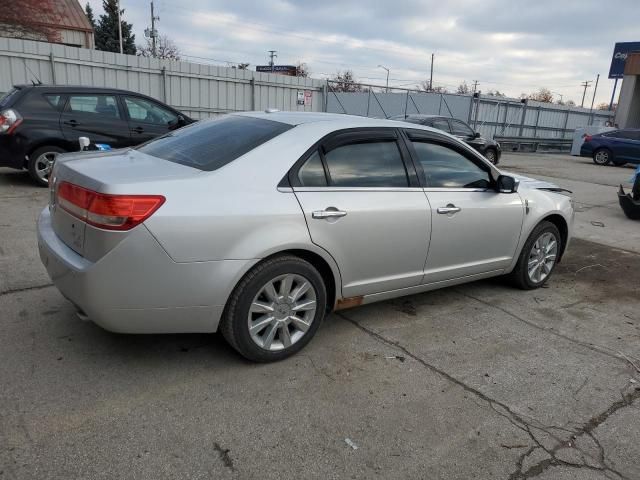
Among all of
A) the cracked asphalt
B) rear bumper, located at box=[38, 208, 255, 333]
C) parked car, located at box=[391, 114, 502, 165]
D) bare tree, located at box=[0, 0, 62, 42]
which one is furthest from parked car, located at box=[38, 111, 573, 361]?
bare tree, located at box=[0, 0, 62, 42]

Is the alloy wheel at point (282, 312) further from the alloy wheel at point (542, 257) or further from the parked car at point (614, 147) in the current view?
the parked car at point (614, 147)

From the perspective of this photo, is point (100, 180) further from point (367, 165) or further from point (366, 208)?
point (367, 165)

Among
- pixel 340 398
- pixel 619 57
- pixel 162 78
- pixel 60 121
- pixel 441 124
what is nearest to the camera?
pixel 340 398

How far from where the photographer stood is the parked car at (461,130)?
15.5 meters

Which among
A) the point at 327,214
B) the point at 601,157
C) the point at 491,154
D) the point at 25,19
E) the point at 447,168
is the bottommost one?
the point at 601,157

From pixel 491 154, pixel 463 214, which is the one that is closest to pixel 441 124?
pixel 491 154

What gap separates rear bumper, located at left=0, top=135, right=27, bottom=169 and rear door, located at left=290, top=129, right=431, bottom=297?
6247mm

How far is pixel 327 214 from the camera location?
3.32 meters

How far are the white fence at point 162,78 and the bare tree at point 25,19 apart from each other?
12.1m

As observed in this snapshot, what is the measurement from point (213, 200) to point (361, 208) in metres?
1.05

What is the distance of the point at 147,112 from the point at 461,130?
1092 centimetres

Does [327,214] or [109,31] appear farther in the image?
[109,31]

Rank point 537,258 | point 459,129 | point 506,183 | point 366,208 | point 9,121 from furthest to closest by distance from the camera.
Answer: point 459,129
point 9,121
point 537,258
point 506,183
point 366,208

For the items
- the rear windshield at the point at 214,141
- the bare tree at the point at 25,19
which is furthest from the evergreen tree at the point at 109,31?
the rear windshield at the point at 214,141
